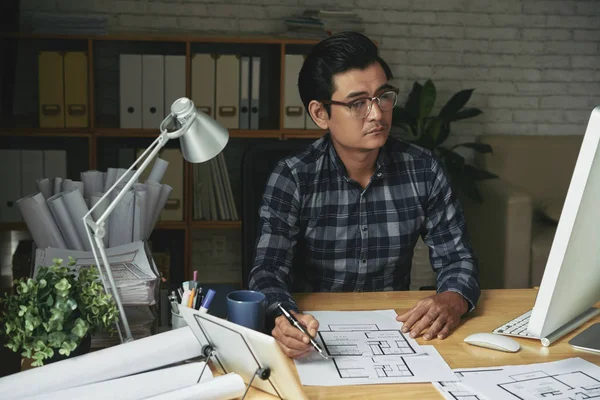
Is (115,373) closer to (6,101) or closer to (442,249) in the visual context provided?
(442,249)

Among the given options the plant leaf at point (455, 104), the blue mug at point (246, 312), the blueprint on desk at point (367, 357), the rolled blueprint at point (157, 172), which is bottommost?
the blueprint on desk at point (367, 357)

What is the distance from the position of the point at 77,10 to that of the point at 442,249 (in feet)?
8.44

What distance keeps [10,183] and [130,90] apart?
2.32ft

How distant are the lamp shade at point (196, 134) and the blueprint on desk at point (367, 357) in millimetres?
387

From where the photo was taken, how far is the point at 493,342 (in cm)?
125

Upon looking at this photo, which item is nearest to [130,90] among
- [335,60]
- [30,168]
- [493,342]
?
[30,168]

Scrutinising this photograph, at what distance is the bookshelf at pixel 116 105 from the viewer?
10.8ft

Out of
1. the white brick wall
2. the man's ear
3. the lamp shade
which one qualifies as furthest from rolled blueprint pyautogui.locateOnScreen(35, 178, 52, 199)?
the white brick wall

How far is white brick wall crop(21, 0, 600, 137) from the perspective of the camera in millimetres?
3686

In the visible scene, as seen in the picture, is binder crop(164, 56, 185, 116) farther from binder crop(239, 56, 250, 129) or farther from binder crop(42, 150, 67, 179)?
binder crop(42, 150, 67, 179)

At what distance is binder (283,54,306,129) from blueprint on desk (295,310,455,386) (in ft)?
7.02

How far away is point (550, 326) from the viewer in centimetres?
112

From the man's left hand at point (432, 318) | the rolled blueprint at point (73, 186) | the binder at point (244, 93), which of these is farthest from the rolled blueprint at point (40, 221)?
the binder at point (244, 93)

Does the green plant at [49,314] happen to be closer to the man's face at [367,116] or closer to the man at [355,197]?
the man at [355,197]
